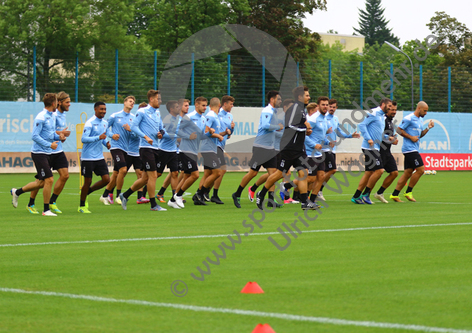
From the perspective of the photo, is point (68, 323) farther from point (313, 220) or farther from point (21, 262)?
point (313, 220)

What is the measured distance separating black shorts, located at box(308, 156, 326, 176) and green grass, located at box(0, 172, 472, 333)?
9.77ft

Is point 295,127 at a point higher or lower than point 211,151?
higher

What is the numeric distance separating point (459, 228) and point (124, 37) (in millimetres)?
36271

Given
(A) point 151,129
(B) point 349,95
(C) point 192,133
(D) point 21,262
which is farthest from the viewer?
(B) point 349,95

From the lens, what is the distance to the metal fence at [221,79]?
1249 inches

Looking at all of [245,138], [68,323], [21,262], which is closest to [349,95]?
[245,138]

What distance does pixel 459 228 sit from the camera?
11.3m

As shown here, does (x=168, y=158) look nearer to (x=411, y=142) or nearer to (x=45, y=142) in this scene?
(x=45, y=142)

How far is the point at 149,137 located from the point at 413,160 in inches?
246

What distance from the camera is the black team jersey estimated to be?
14.4 m

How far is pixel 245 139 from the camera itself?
33.2m

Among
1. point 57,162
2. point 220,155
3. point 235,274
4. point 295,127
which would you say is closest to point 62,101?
point 57,162

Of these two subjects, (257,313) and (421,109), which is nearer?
(257,313)

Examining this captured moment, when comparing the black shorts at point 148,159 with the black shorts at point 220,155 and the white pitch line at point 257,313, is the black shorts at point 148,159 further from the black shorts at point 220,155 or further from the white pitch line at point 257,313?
the white pitch line at point 257,313
